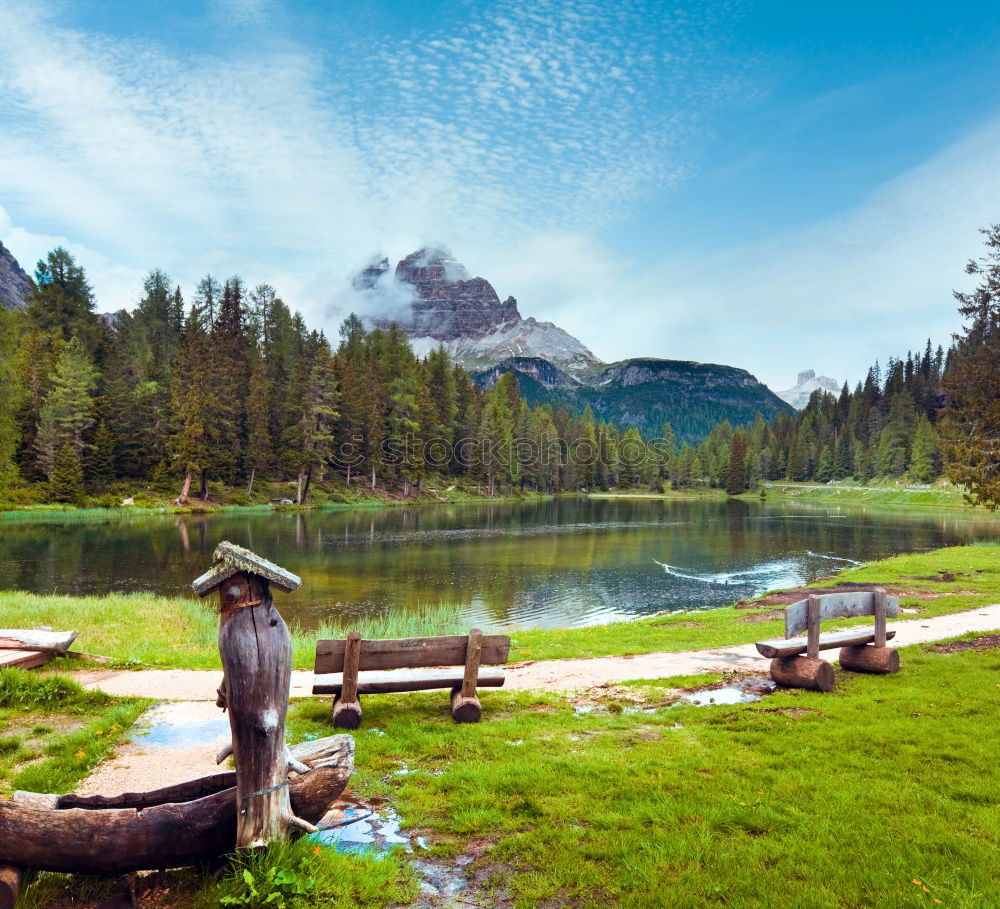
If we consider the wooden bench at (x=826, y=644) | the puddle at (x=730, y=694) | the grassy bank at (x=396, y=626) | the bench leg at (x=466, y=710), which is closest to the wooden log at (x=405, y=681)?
the bench leg at (x=466, y=710)

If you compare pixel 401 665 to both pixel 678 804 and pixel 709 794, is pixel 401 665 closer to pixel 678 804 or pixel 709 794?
pixel 678 804

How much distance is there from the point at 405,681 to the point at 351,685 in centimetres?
74

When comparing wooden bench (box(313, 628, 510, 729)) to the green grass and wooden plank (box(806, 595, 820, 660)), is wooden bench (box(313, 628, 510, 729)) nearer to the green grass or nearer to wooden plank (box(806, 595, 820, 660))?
the green grass

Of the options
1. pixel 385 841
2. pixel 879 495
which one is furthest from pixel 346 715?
pixel 879 495

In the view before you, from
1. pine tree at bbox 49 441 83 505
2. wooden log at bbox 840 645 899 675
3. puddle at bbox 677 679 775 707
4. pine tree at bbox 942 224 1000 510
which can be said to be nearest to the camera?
puddle at bbox 677 679 775 707

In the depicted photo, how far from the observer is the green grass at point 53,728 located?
6184mm

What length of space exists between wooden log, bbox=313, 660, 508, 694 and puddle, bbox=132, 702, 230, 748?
1.32m

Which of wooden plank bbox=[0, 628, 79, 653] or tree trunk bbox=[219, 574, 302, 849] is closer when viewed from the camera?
tree trunk bbox=[219, 574, 302, 849]

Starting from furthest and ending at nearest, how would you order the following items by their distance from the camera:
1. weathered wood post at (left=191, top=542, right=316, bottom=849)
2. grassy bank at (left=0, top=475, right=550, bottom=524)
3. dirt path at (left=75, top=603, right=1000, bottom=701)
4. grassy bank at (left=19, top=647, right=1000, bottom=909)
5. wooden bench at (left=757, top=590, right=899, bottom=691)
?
grassy bank at (left=0, top=475, right=550, bottom=524) < dirt path at (left=75, top=603, right=1000, bottom=701) < wooden bench at (left=757, top=590, right=899, bottom=691) < grassy bank at (left=19, top=647, right=1000, bottom=909) < weathered wood post at (left=191, top=542, right=316, bottom=849)

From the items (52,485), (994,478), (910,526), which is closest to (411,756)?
(994,478)

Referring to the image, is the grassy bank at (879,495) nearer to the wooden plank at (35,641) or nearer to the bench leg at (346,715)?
the bench leg at (346,715)

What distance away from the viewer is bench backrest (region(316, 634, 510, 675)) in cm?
799

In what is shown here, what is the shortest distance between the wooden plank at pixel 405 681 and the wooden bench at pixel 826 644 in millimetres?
4402

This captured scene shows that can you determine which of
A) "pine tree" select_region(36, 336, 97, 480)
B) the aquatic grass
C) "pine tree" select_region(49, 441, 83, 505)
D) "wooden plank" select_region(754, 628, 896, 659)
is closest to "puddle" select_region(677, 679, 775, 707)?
the aquatic grass
